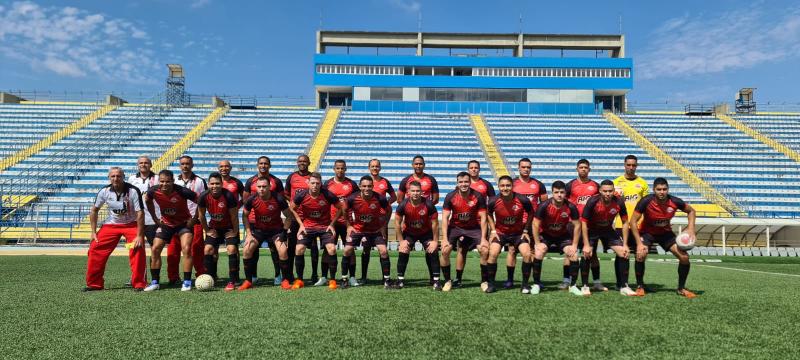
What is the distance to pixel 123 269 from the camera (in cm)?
1063

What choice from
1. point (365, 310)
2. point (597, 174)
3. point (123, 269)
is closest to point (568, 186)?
point (365, 310)

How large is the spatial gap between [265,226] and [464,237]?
3.16m

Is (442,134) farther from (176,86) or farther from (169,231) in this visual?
(169,231)

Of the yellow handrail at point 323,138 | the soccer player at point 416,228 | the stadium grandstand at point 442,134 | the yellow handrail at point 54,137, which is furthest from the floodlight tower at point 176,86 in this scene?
the soccer player at point 416,228

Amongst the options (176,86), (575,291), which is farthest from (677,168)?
(176,86)

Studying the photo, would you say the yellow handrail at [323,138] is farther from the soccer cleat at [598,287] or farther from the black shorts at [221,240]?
the soccer cleat at [598,287]

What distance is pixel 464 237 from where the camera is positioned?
7.81m

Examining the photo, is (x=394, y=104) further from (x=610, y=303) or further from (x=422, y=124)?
(x=610, y=303)

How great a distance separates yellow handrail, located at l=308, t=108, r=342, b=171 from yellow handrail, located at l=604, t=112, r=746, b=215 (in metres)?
18.6

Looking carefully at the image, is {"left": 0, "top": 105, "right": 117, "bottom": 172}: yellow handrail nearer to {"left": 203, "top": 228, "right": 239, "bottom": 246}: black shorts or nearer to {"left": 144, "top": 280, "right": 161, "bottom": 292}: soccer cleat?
{"left": 144, "top": 280, "right": 161, "bottom": 292}: soccer cleat

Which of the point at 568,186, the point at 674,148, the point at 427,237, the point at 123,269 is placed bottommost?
the point at 123,269

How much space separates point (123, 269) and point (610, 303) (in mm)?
9608

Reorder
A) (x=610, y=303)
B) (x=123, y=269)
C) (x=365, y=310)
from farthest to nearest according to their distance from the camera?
(x=123, y=269) → (x=610, y=303) → (x=365, y=310)

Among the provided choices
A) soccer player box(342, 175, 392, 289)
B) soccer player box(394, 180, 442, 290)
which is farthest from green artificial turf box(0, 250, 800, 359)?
soccer player box(342, 175, 392, 289)
